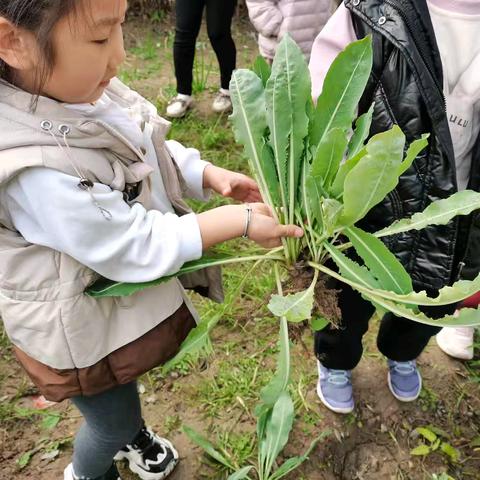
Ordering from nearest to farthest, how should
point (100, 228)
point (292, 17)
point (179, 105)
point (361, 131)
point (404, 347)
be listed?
point (100, 228), point (361, 131), point (404, 347), point (292, 17), point (179, 105)

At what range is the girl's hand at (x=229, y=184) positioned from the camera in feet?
4.04

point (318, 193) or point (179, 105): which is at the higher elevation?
point (318, 193)

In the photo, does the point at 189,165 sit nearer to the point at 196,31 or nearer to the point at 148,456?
the point at 148,456

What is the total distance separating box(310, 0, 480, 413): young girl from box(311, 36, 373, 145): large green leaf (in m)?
0.12

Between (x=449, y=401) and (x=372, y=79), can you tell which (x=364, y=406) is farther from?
(x=372, y=79)

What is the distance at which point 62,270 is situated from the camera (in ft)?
3.12

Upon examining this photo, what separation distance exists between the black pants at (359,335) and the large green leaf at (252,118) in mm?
440

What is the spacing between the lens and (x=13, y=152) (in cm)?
84

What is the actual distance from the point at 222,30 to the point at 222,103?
0.42 meters

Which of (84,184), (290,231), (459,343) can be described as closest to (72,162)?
(84,184)

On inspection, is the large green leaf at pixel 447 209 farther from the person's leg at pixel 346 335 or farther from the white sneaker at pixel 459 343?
the white sneaker at pixel 459 343

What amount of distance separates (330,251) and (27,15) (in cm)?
66

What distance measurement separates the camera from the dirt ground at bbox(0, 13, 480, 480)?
1674 millimetres

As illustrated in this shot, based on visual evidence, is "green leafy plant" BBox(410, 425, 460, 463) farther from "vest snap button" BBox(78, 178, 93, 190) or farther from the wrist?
"vest snap button" BBox(78, 178, 93, 190)
